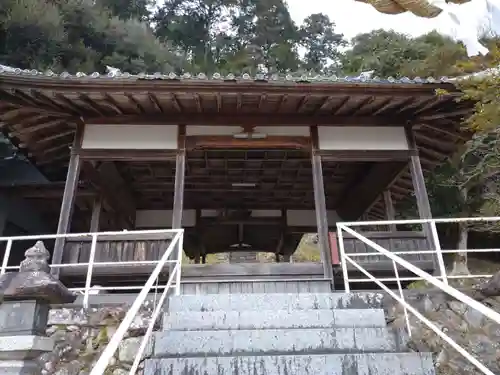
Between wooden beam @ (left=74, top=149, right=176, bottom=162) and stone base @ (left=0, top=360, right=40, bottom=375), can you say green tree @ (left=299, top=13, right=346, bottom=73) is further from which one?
stone base @ (left=0, top=360, right=40, bottom=375)

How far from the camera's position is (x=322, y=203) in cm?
638

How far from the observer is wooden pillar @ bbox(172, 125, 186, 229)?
6.17 metres

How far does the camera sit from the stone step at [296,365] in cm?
326

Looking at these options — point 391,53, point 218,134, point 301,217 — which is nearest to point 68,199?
point 218,134

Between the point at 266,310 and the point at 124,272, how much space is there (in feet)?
9.61

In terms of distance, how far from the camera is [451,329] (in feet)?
15.7

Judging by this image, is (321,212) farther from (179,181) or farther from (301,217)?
(301,217)

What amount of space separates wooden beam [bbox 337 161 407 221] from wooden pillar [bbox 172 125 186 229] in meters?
3.83

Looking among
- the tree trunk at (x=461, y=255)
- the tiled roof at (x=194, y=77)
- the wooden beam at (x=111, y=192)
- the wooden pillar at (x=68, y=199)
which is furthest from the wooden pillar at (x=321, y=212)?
the tree trunk at (x=461, y=255)

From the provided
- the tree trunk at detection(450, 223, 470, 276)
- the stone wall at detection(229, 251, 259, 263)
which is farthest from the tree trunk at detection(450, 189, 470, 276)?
the stone wall at detection(229, 251, 259, 263)

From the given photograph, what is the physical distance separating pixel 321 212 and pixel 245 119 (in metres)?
A: 1.94

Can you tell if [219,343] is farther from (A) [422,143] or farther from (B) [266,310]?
(A) [422,143]

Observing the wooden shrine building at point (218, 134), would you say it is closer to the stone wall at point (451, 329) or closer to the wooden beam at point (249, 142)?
the wooden beam at point (249, 142)

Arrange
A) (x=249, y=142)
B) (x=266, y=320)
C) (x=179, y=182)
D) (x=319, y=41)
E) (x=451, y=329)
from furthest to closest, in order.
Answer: (x=319, y=41)
(x=249, y=142)
(x=179, y=182)
(x=451, y=329)
(x=266, y=320)
